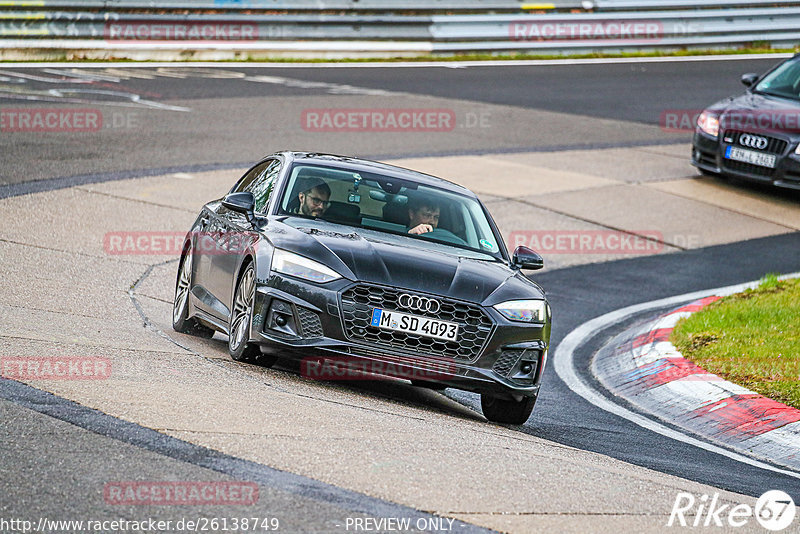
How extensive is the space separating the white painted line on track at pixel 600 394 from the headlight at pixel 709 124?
4088 mm

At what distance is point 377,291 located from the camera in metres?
7.65

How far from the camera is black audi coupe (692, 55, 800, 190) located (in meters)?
17.4

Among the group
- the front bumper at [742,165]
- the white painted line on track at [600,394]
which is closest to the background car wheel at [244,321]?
the white painted line on track at [600,394]

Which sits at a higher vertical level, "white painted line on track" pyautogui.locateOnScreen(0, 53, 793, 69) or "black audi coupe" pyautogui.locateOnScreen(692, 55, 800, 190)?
"black audi coupe" pyautogui.locateOnScreen(692, 55, 800, 190)

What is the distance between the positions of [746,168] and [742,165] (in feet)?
0.23

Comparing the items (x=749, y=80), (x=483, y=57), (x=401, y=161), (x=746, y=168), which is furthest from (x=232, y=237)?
(x=483, y=57)

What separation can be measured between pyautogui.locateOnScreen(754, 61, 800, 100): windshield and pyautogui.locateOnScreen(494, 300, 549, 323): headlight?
38.0 feet

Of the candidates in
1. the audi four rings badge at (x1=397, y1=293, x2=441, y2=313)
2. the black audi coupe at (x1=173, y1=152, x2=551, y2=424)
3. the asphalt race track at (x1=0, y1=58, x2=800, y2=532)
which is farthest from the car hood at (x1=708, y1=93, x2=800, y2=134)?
the audi four rings badge at (x1=397, y1=293, x2=441, y2=313)

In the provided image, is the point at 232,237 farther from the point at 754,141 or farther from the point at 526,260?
the point at 754,141

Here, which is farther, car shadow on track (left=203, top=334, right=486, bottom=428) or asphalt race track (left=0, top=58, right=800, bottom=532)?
car shadow on track (left=203, top=334, right=486, bottom=428)

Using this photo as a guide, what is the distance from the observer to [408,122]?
21.4 m

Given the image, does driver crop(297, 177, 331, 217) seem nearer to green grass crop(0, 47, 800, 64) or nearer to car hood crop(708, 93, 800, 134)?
car hood crop(708, 93, 800, 134)

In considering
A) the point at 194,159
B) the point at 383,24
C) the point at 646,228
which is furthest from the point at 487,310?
the point at 383,24

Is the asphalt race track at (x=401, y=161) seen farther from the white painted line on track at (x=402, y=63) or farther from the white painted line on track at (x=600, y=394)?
the white painted line on track at (x=402, y=63)
